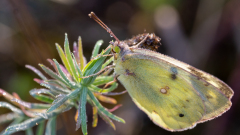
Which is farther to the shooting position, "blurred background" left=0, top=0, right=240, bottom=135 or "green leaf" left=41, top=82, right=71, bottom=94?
"blurred background" left=0, top=0, right=240, bottom=135

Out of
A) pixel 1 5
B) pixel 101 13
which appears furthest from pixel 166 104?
pixel 1 5

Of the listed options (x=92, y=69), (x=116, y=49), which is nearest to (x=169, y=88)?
(x=116, y=49)

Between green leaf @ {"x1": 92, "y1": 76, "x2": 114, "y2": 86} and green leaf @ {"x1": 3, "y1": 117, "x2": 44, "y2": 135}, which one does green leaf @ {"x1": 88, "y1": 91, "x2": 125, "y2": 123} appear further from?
green leaf @ {"x1": 3, "y1": 117, "x2": 44, "y2": 135}

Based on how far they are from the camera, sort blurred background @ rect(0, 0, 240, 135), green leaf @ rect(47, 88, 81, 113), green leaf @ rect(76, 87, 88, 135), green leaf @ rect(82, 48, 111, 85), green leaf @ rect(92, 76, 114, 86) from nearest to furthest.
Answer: green leaf @ rect(47, 88, 81, 113)
green leaf @ rect(76, 87, 88, 135)
green leaf @ rect(82, 48, 111, 85)
green leaf @ rect(92, 76, 114, 86)
blurred background @ rect(0, 0, 240, 135)

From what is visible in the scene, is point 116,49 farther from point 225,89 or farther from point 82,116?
point 225,89

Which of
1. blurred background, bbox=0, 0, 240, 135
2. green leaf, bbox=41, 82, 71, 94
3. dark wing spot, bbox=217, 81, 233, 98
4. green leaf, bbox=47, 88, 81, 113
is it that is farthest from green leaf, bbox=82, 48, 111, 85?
blurred background, bbox=0, 0, 240, 135

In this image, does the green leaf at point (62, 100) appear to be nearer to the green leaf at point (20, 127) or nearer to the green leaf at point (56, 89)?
the green leaf at point (56, 89)

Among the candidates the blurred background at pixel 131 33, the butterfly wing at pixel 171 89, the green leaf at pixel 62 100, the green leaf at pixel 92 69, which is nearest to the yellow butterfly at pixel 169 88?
the butterfly wing at pixel 171 89
